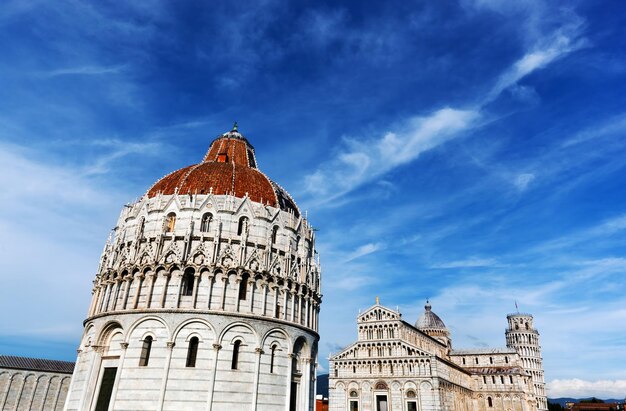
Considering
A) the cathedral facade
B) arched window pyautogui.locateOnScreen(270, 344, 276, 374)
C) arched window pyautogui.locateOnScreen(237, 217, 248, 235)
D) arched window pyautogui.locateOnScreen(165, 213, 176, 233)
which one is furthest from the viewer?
the cathedral facade

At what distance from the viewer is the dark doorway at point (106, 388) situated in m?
28.4

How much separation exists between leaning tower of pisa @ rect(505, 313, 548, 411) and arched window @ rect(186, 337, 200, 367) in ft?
322

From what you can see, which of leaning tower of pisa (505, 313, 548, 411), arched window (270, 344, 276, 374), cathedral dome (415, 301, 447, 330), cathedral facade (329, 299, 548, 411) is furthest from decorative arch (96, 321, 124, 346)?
leaning tower of pisa (505, 313, 548, 411)

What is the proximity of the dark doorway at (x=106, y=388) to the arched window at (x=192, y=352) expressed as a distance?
5144mm

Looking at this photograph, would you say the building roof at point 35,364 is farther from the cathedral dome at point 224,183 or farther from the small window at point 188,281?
the small window at point 188,281

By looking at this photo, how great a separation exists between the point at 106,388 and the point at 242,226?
45.6 ft

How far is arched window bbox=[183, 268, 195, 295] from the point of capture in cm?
3047

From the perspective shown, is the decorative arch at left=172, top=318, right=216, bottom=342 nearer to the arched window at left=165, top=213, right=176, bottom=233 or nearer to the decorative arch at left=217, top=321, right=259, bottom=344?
the decorative arch at left=217, top=321, right=259, bottom=344

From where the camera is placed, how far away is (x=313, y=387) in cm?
3478

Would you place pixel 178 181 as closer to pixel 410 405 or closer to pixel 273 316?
pixel 273 316

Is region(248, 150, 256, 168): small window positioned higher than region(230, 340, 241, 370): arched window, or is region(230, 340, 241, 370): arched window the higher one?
region(248, 150, 256, 168): small window

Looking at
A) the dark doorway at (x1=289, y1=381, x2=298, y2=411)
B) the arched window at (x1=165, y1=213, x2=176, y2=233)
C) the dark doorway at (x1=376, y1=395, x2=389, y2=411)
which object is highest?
the arched window at (x1=165, y1=213, x2=176, y2=233)

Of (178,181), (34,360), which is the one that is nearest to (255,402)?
(178,181)

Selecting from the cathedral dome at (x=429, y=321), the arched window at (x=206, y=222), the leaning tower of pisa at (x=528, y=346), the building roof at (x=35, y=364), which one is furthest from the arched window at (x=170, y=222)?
the leaning tower of pisa at (x=528, y=346)
